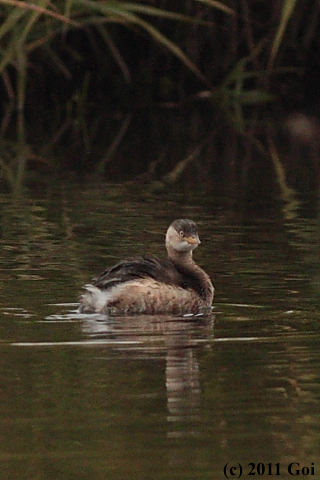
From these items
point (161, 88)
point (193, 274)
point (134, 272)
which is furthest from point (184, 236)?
point (161, 88)

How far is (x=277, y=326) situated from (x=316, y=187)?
605cm

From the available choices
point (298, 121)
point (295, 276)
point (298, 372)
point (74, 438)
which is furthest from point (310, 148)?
point (74, 438)

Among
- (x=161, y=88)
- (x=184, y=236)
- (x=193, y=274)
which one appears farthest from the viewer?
(x=161, y=88)

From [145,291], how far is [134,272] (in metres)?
0.11

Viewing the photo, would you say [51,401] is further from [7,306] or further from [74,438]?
[7,306]

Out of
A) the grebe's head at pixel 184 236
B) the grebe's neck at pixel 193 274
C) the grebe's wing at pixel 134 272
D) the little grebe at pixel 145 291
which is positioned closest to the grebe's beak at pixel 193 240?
the grebe's head at pixel 184 236

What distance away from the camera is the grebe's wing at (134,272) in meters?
7.38

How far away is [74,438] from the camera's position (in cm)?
501

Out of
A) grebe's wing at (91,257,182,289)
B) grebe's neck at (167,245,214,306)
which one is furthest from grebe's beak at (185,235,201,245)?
grebe's wing at (91,257,182,289)

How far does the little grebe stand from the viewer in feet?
24.1

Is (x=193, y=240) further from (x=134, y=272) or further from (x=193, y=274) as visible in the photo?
(x=134, y=272)

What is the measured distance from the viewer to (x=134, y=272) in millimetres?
7426

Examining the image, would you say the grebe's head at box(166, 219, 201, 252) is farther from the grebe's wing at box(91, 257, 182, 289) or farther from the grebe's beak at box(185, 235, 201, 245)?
the grebe's wing at box(91, 257, 182, 289)

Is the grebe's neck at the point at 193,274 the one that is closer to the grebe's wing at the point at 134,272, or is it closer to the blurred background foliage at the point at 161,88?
the grebe's wing at the point at 134,272
